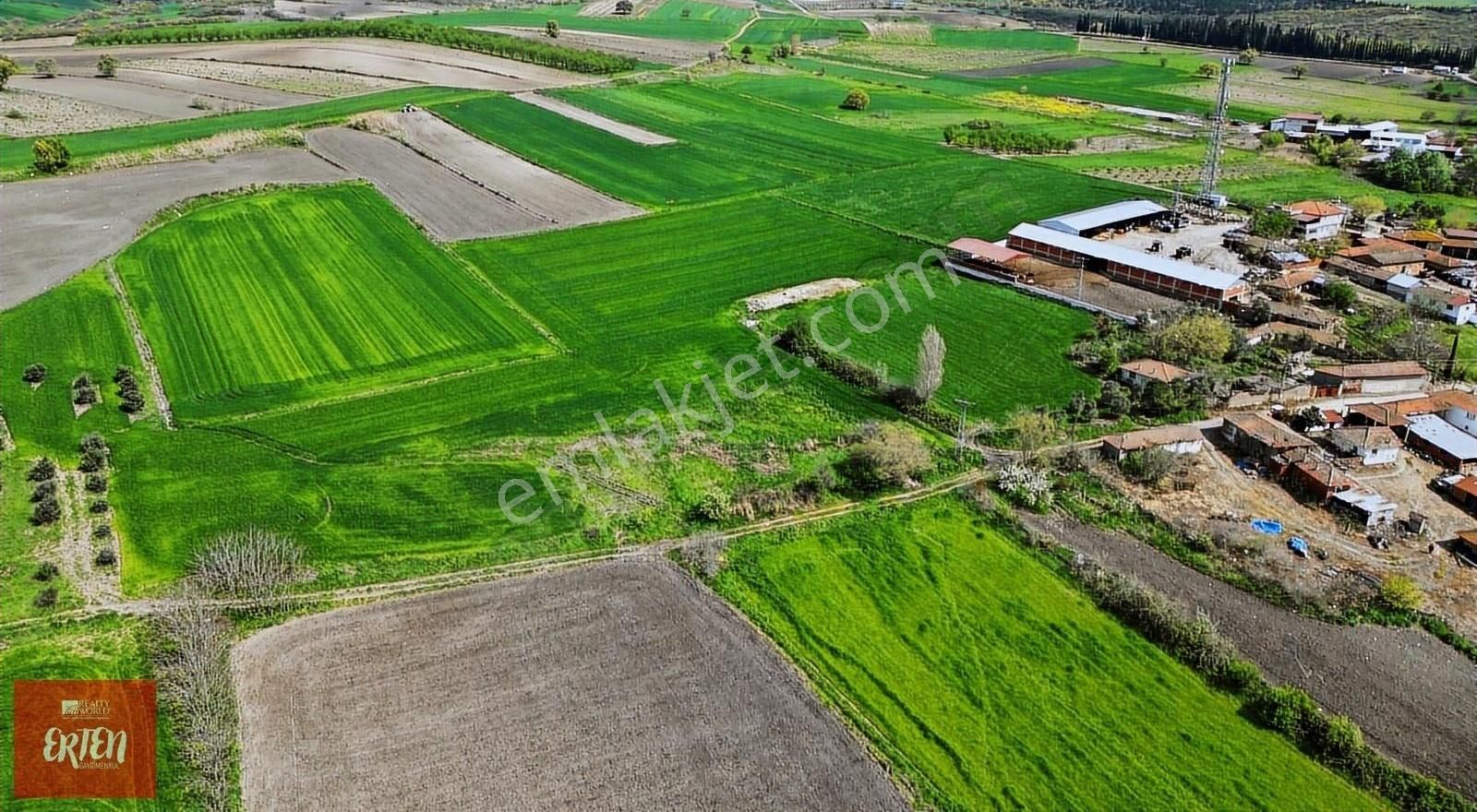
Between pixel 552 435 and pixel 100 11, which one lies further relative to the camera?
pixel 100 11

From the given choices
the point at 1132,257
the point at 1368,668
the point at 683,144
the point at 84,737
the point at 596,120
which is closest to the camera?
the point at 84,737

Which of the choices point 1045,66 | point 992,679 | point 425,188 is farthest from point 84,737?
point 1045,66

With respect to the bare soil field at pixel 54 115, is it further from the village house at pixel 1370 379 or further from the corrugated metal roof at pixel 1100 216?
the village house at pixel 1370 379

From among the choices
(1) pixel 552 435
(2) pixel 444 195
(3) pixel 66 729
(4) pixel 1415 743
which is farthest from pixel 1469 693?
(2) pixel 444 195

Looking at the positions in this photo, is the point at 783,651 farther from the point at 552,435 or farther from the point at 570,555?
the point at 552,435

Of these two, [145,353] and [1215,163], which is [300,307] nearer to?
[145,353]

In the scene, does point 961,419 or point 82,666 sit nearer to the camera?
point 82,666

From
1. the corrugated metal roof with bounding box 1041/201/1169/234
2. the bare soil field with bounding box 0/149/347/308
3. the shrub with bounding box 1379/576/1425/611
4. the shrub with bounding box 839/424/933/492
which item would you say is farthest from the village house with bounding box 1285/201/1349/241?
the bare soil field with bounding box 0/149/347/308

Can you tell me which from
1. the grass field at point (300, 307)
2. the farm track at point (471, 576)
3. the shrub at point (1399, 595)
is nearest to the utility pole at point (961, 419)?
the farm track at point (471, 576)
